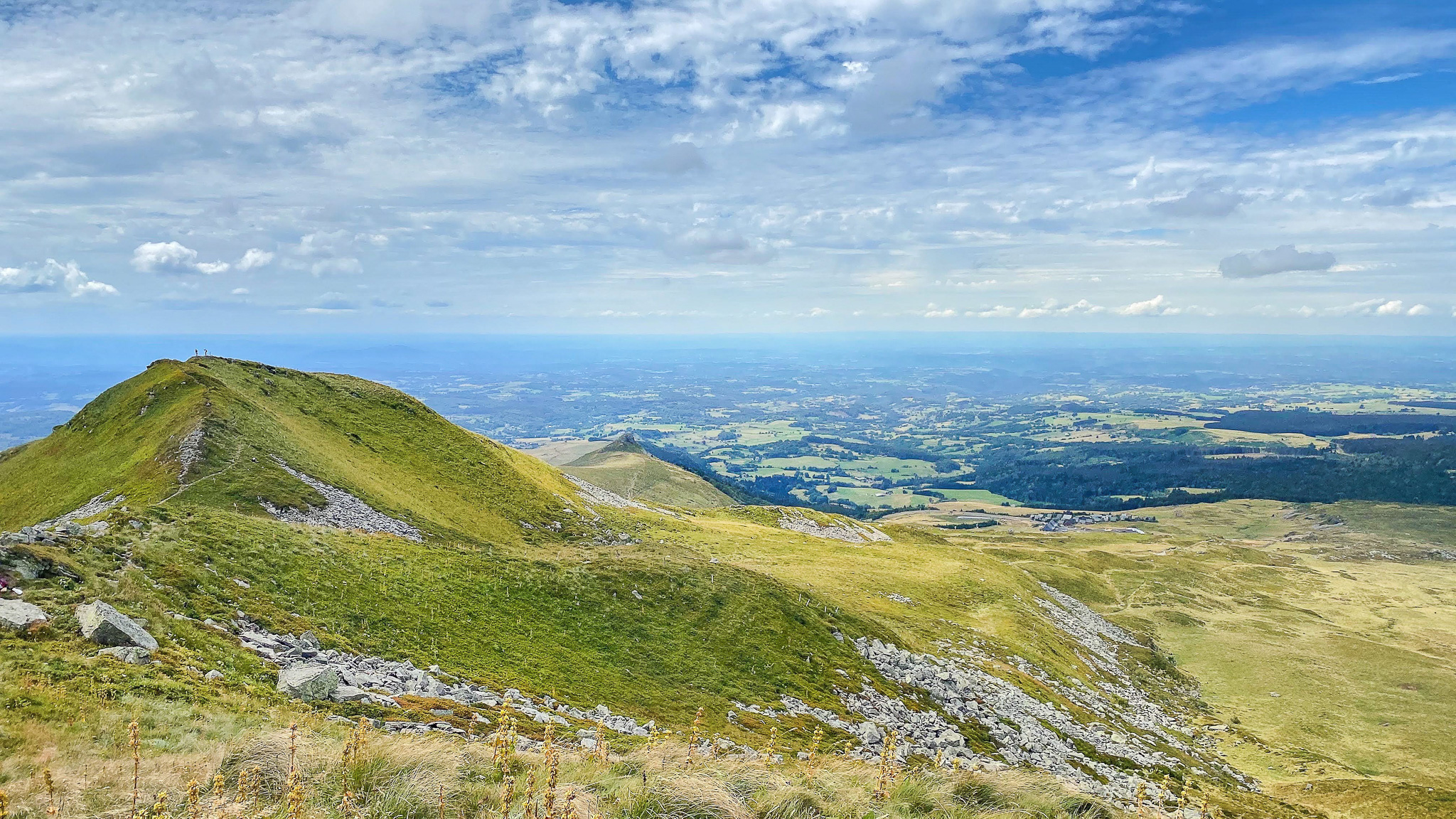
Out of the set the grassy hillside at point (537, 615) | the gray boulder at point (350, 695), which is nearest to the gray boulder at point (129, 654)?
the grassy hillside at point (537, 615)

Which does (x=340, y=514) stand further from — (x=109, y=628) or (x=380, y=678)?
(x=109, y=628)

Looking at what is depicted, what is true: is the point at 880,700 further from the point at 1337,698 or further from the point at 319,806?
the point at 1337,698

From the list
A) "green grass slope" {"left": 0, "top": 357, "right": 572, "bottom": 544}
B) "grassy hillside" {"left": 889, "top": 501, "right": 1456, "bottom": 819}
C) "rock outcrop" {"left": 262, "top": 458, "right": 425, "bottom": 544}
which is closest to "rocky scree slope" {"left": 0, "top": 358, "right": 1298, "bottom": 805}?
"rock outcrop" {"left": 262, "top": 458, "right": 425, "bottom": 544}

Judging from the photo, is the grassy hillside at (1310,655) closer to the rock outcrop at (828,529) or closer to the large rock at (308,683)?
the rock outcrop at (828,529)

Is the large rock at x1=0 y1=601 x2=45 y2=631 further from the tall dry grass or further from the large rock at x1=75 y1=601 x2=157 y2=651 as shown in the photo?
the tall dry grass

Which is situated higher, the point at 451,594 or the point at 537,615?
the point at 451,594

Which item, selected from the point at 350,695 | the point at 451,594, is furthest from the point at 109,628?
the point at 451,594

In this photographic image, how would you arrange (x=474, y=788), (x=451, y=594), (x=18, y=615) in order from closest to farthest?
(x=474, y=788), (x=18, y=615), (x=451, y=594)
